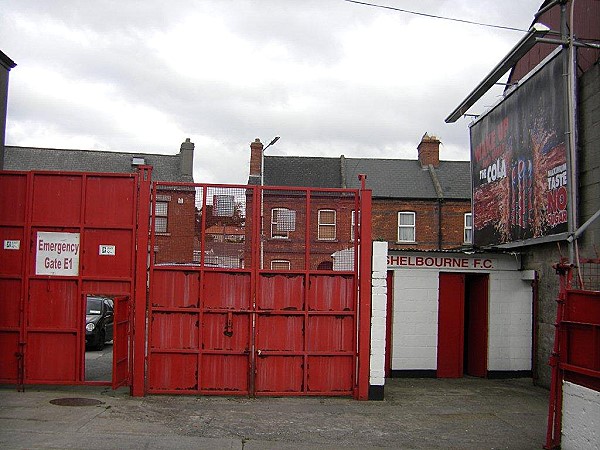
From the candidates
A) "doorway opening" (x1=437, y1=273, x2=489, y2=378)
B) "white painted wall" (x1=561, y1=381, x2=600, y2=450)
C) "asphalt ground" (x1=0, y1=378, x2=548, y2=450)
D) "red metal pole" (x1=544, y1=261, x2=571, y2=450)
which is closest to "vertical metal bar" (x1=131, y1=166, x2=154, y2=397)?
"asphalt ground" (x1=0, y1=378, x2=548, y2=450)

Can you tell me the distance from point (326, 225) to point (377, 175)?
2781 centimetres

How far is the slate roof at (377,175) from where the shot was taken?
126ft

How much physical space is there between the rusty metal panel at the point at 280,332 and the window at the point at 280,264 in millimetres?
836

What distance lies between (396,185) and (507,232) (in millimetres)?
23459

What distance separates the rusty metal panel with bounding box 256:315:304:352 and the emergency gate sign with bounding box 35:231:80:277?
3.32 metres

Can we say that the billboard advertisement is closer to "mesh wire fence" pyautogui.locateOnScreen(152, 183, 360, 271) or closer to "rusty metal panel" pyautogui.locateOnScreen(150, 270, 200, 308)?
"mesh wire fence" pyautogui.locateOnScreen(152, 183, 360, 271)

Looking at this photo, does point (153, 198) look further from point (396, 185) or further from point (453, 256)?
point (396, 185)

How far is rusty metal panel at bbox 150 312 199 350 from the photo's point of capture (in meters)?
11.4

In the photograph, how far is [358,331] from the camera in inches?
456

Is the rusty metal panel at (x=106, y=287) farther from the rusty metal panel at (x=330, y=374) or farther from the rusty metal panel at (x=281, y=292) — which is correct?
the rusty metal panel at (x=330, y=374)

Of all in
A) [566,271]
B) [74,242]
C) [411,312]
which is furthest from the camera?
[411,312]

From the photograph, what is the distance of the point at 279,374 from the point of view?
11.5 meters

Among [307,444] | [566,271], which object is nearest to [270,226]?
[307,444]

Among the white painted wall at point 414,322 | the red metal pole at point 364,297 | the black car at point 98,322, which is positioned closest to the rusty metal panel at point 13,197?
the red metal pole at point 364,297
